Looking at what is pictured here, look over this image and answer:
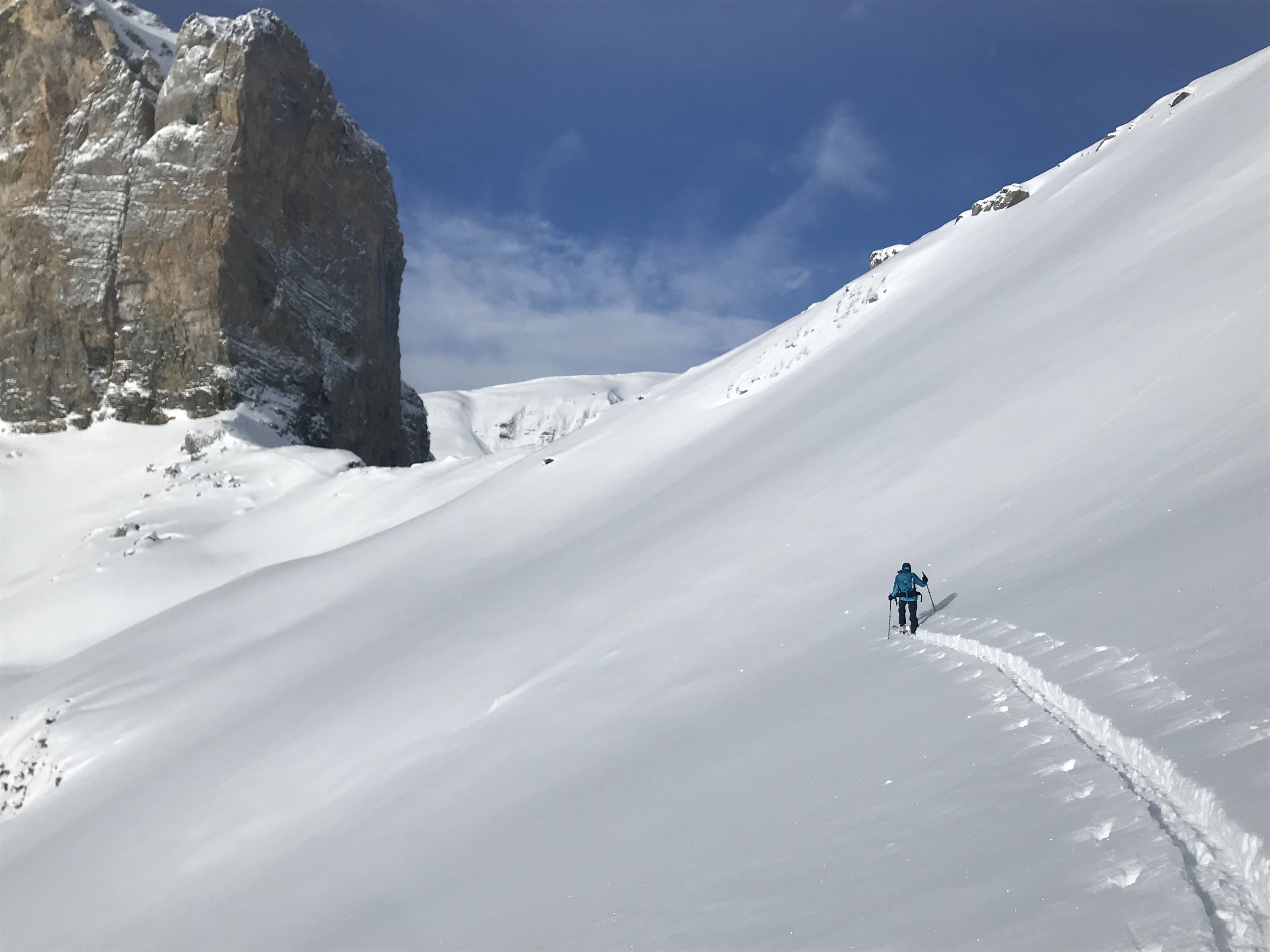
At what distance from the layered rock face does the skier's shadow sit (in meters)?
43.3

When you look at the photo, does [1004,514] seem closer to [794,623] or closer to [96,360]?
[794,623]

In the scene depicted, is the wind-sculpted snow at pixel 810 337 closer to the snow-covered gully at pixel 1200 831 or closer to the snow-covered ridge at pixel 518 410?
the snow-covered gully at pixel 1200 831

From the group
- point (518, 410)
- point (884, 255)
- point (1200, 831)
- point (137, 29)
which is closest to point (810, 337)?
point (884, 255)

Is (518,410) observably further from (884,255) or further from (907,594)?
(907,594)

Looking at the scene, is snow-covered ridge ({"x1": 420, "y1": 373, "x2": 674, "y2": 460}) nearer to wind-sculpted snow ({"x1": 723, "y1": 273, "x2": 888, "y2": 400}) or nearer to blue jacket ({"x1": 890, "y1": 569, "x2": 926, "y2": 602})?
wind-sculpted snow ({"x1": 723, "y1": 273, "x2": 888, "y2": 400})

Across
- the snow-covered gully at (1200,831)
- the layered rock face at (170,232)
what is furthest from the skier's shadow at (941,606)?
the layered rock face at (170,232)

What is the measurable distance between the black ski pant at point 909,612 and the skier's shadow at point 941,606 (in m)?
0.19

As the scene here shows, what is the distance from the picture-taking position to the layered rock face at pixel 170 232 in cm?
4722

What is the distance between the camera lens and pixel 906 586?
8734 mm

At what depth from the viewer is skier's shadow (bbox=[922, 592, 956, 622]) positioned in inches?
345

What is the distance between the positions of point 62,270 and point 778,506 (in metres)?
49.2

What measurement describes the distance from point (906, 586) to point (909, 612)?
9.5 inches

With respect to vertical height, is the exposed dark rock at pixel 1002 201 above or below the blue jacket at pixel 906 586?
above

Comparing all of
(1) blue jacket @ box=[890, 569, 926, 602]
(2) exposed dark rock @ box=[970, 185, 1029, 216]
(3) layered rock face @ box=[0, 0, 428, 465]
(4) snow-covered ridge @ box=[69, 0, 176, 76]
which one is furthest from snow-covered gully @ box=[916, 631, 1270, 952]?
(4) snow-covered ridge @ box=[69, 0, 176, 76]
